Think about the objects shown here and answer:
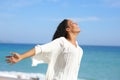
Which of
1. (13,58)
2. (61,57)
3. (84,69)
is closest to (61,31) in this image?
(61,57)

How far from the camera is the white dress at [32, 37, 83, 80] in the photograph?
154 inches

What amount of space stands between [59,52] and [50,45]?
0.38 feet

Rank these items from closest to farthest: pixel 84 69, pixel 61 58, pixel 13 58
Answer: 1. pixel 13 58
2. pixel 61 58
3. pixel 84 69

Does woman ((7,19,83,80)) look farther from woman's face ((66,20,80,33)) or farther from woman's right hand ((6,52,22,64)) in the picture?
woman's right hand ((6,52,22,64))

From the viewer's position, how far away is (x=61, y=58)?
3971 mm

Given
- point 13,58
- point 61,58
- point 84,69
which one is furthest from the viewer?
point 84,69

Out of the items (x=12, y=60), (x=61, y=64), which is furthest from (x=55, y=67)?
(x=12, y=60)

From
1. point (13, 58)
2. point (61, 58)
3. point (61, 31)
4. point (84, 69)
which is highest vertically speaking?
point (84, 69)

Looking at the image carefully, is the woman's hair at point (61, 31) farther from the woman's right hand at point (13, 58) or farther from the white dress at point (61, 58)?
the woman's right hand at point (13, 58)

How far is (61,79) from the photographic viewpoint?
12.9ft

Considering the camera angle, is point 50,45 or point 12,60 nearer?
point 12,60

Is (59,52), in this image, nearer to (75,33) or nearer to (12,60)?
(75,33)

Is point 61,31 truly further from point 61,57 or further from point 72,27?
point 61,57

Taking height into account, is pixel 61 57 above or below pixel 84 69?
below
